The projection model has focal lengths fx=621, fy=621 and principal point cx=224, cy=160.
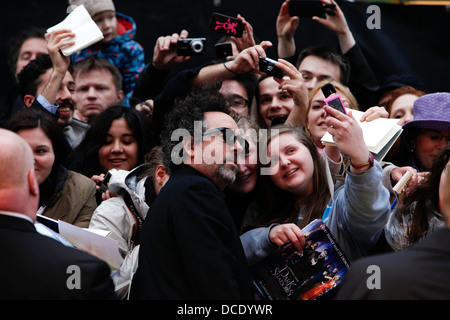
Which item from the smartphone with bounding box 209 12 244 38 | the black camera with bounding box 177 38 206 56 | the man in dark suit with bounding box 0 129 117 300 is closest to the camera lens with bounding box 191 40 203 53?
the black camera with bounding box 177 38 206 56

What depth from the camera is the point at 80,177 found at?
11.8 ft

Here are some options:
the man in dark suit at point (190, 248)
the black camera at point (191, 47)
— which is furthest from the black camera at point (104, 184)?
the black camera at point (191, 47)

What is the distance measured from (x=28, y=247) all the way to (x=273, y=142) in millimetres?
1616

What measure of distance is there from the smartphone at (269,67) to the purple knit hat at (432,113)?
2.64 feet

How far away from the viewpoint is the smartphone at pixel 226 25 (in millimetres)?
3834

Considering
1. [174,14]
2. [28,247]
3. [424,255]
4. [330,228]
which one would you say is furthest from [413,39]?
[28,247]

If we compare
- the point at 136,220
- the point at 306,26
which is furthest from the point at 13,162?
the point at 306,26

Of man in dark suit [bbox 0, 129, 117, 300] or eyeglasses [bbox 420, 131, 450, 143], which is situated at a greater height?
man in dark suit [bbox 0, 129, 117, 300]

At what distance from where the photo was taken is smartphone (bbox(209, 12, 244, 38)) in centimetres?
383

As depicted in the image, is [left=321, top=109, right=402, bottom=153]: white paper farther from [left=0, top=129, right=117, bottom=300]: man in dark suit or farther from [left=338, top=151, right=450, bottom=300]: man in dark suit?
[left=0, top=129, right=117, bottom=300]: man in dark suit

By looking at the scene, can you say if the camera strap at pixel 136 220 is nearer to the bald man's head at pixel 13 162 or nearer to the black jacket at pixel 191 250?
the black jacket at pixel 191 250

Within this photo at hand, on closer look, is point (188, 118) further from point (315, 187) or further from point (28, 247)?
point (28, 247)

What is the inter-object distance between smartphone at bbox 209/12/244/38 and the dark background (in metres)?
0.99

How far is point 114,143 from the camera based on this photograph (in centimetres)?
394
